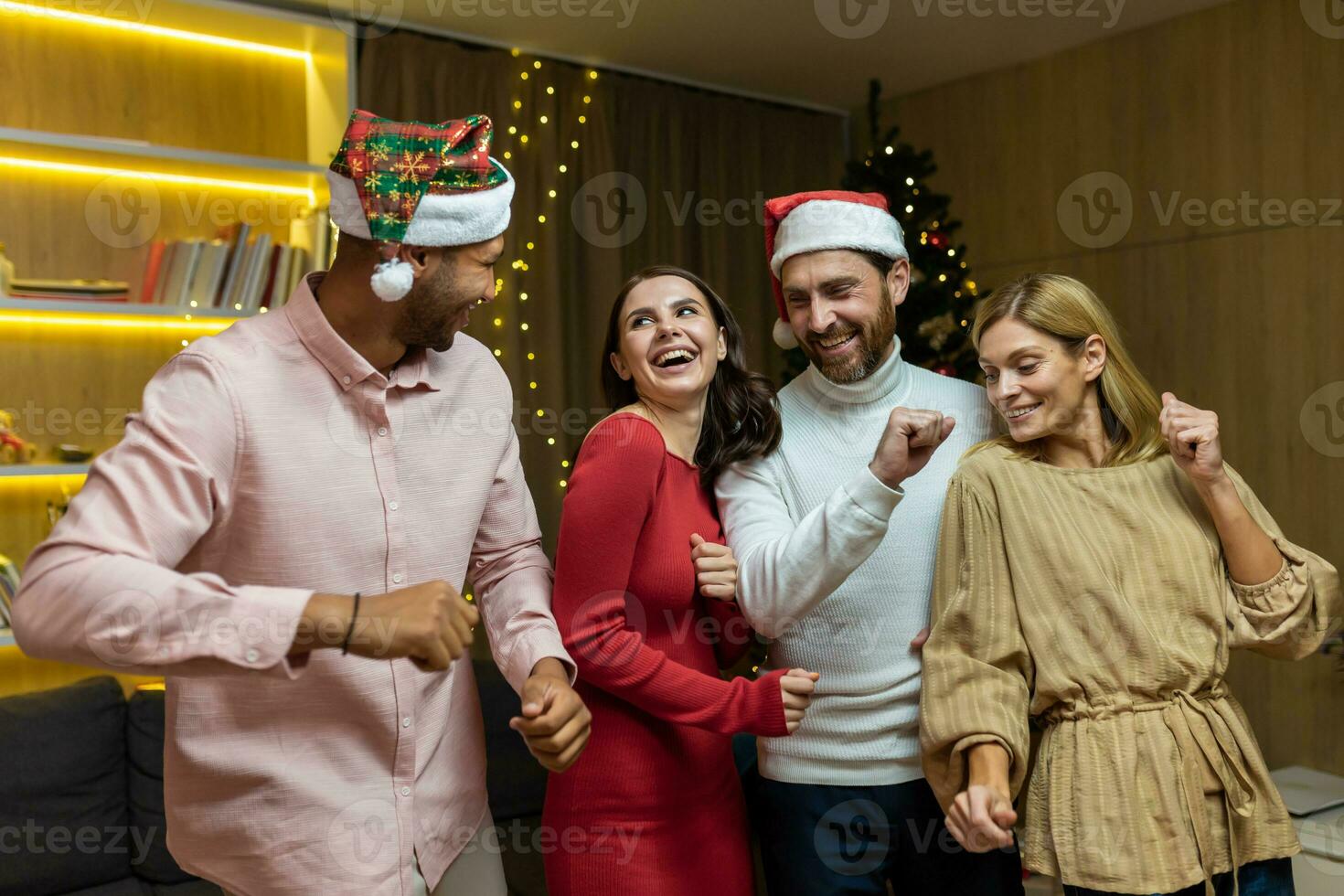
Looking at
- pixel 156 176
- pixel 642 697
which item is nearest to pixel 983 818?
pixel 642 697

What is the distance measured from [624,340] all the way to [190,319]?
2.38 metres

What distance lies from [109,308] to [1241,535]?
10.6 feet

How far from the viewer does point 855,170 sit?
420cm

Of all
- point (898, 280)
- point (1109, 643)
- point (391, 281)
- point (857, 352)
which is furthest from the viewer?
point (898, 280)

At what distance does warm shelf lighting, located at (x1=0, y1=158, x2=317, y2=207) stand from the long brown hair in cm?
253

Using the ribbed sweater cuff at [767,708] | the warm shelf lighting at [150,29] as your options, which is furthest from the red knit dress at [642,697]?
the warm shelf lighting at [150,29]

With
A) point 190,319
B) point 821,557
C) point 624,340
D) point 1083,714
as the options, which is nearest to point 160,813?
point 190,319

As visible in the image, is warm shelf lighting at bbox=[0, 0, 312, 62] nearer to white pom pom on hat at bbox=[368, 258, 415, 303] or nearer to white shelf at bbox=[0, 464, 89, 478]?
white shelf at bbox=[0, 464, 89, 478]

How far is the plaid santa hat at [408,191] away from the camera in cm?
141

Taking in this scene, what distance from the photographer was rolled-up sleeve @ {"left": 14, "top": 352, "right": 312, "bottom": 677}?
1146 mm

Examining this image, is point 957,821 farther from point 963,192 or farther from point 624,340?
point 963,192

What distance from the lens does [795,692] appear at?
1.60 metres

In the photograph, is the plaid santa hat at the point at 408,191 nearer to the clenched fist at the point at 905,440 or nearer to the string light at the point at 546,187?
the clenched fist at the point at 905,440

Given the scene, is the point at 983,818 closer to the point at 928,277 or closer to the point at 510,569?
the point at 510,569
